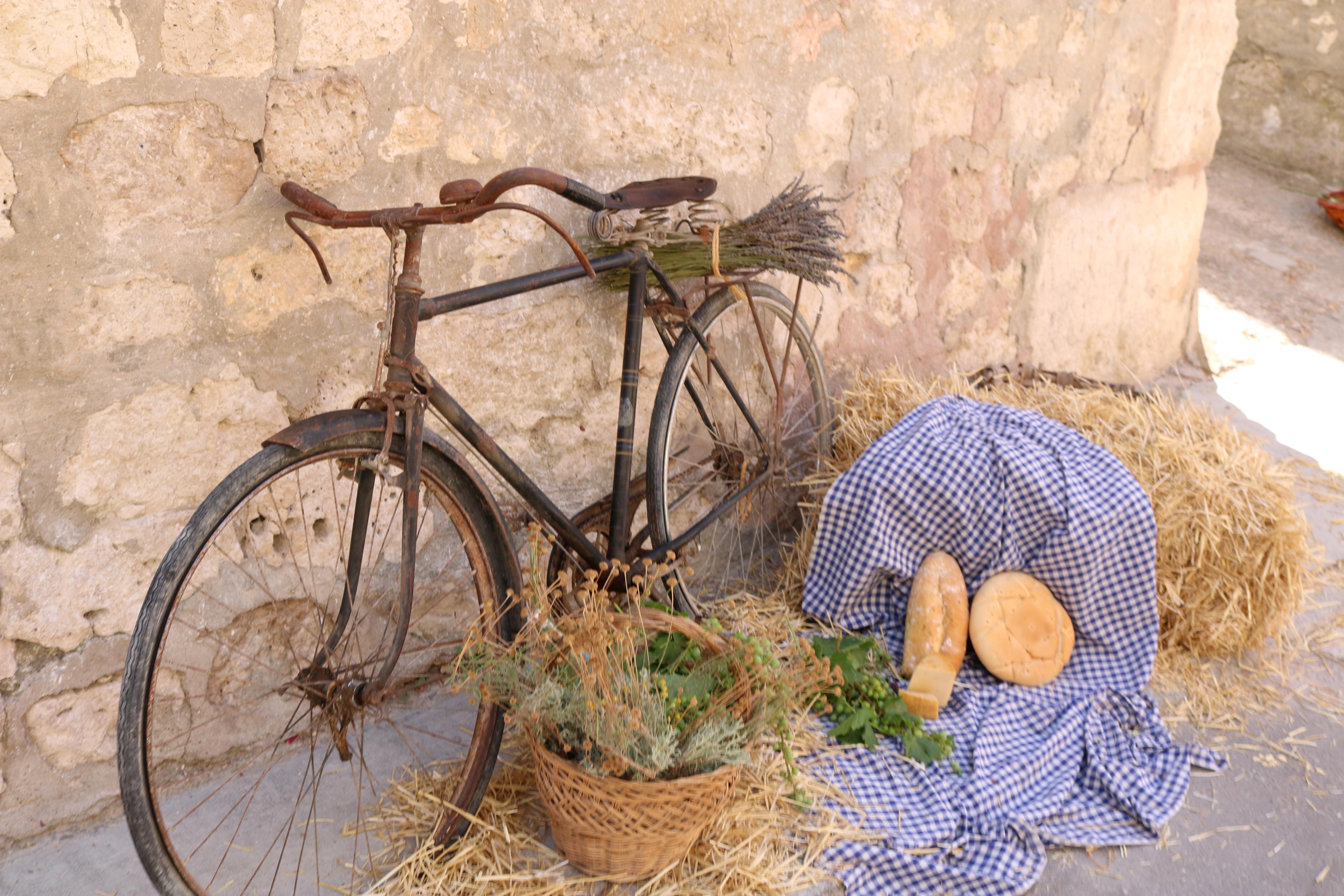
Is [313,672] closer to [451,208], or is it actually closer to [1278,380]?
[451,208]

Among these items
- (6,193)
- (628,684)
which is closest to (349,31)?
(6,193)

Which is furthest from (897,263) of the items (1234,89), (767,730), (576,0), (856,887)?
(1234,89)

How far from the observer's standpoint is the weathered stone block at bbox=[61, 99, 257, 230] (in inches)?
78.4

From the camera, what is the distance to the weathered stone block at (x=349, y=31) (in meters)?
2.22

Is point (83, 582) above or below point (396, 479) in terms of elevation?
below

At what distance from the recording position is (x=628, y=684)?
2037 millimetres

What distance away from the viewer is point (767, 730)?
2.48 meters

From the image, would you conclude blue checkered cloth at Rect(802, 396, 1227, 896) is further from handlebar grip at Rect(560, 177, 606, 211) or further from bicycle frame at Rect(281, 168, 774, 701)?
handlebar grip at Rect(560, 177, 606, 211)

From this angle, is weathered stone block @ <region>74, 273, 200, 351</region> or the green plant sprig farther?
the green plant sprig

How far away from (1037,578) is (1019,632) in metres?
0.19

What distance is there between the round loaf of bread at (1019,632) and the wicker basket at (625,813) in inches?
42.2

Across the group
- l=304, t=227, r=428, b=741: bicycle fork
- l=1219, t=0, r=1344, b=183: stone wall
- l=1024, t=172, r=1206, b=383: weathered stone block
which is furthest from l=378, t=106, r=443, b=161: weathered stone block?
l=1219, t=0, r=1344, b=183: stone wall

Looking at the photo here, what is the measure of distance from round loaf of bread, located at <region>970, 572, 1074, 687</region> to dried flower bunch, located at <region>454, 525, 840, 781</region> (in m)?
0.81

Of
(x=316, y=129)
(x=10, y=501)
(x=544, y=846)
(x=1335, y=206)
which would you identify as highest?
(x=316, y=129)
